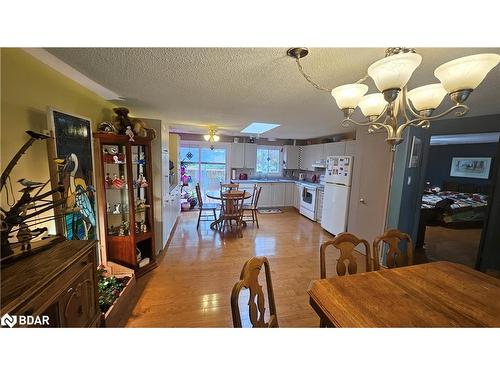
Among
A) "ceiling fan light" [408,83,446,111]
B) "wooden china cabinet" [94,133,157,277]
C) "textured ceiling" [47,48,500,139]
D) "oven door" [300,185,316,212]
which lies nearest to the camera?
"ceiling fan light" [408,83,446,111]

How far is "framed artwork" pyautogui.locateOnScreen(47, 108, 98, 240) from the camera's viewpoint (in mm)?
1305

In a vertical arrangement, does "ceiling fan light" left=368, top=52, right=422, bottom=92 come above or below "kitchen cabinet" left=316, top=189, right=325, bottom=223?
above

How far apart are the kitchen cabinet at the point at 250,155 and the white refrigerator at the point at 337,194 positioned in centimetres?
236

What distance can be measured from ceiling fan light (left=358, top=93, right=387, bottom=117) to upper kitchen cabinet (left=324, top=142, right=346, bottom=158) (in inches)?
123

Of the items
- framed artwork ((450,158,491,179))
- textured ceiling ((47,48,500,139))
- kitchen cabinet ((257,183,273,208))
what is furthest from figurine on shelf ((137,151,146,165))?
framed artwork ((450,158,491,179))

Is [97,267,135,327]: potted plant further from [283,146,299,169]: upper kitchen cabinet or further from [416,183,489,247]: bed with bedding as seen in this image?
[283,146,299,169]: upper kitchen cabinet

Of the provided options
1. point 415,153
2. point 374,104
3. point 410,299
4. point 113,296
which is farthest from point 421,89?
Result: point 113,296

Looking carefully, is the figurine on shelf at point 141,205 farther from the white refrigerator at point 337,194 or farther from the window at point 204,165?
the white refrigerator at point 337,194

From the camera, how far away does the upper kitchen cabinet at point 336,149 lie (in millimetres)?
4093

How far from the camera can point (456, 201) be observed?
4.36 meters

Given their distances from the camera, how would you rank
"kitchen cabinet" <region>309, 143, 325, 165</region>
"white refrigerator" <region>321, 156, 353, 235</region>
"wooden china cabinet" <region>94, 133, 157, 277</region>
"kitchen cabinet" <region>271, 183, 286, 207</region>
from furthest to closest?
"kitchen cabinet" <region>271, 183, 286, 207</region> < "kitchen cabinet" <region>309, 143, 325, 165</region> < "white refrigerator" <region>321, 156, 353, 235</region> < "wooden china cabinet" <region>94, 133, 157, 277</region>
